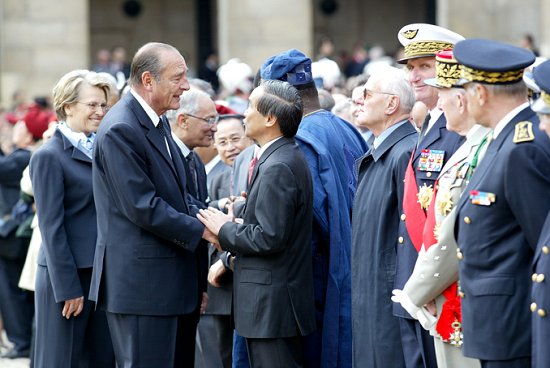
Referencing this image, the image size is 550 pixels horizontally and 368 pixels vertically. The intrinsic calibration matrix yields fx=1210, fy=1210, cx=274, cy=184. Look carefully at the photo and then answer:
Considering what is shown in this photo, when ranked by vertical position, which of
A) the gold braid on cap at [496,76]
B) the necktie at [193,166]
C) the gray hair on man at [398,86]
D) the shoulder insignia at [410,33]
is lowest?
the necktie at [193,166]

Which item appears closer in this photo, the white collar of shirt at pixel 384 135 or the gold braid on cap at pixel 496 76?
the gold braid on cap at pixel 496 76

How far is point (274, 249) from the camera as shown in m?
6.00

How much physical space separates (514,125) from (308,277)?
5.51 ft

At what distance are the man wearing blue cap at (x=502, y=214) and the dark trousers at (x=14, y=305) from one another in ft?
20.1

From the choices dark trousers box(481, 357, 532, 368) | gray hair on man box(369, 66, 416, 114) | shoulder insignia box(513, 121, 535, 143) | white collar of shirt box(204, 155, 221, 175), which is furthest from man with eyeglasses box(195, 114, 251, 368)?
shoulder insignia box(513, 121, 535, 143)

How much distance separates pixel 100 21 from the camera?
24172mm

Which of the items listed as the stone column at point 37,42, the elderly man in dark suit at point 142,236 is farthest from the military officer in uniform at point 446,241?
the stone column at point 37,42

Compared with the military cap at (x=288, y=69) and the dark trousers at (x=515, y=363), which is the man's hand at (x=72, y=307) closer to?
the military cap at (x=288, y=69)

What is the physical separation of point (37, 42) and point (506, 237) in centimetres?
1534

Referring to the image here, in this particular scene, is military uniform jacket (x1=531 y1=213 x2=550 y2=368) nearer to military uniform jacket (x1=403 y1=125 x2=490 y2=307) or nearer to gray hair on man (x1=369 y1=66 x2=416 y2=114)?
military uniform jacket (x1=403 y1=125 x2=490 y2=307)

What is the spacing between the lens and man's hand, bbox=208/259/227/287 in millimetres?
6828

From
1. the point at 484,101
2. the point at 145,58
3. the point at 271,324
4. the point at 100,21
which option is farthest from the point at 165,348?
the point at 100,21

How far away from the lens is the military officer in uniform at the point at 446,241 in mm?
5348

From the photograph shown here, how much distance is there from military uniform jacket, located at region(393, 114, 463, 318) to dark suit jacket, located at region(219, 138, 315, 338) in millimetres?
531
